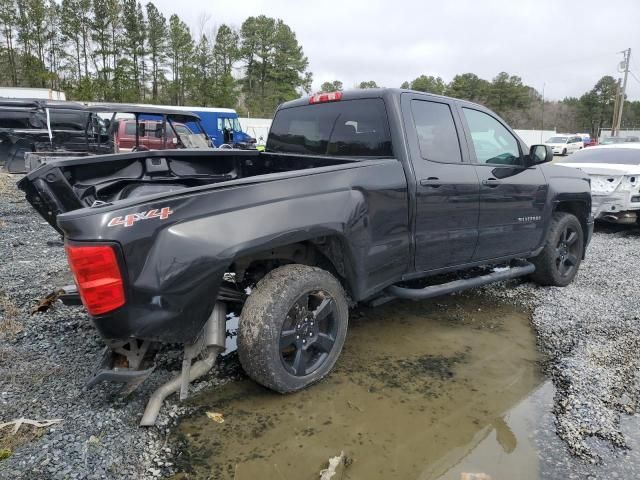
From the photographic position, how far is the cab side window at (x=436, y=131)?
3651 millimetres

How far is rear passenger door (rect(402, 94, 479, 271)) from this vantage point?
3547 millimetres

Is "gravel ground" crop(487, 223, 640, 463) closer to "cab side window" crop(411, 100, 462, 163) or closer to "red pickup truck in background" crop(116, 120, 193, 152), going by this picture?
"cab side window" crop(411, 100, 462, 163)

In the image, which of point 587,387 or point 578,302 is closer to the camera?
point 587,387

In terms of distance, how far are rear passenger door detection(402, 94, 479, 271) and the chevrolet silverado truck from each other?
14 mm

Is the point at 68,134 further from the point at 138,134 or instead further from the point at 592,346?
the point at 592,346

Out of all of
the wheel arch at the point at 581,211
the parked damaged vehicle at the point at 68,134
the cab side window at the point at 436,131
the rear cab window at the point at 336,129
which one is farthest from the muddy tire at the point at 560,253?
the parked damaged vehicle at the point at 68,134

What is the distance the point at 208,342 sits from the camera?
274 centimetres

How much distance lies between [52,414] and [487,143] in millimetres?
3895

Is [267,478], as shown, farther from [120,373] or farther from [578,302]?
[578,302]

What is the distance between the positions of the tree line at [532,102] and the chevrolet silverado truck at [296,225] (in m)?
57.5

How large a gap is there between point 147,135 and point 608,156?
11.6m

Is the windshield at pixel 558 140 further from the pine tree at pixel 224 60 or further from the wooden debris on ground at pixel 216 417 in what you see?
the wooden debris on ground at pixel 216 417

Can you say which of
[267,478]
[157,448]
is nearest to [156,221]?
[157,448]

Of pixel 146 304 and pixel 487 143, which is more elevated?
pixel 487 143
